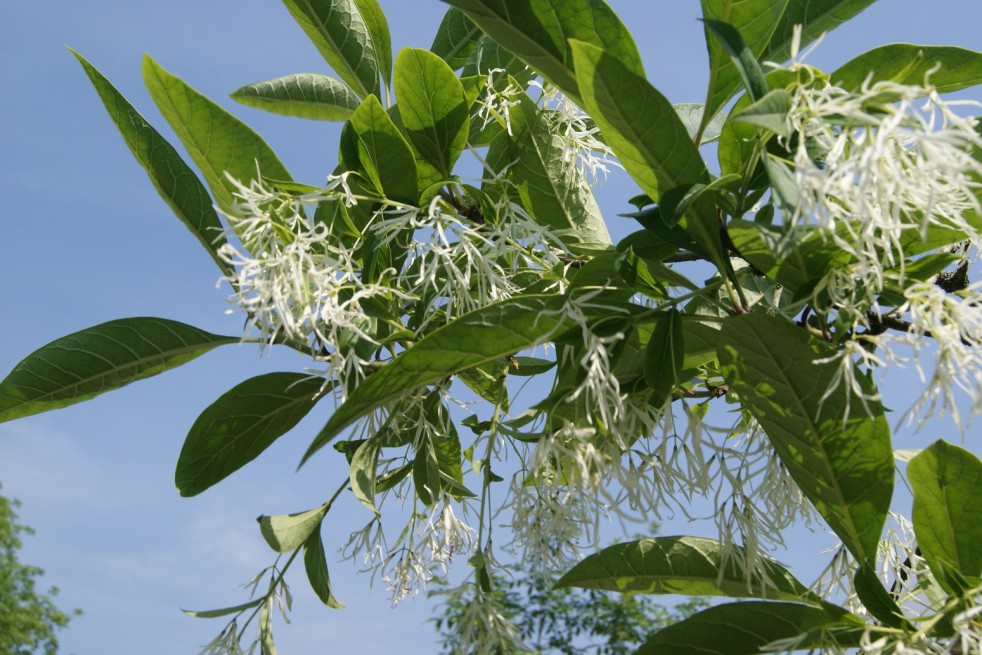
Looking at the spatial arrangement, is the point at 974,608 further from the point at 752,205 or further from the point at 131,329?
the point at 131,329

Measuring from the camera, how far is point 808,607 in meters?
1.16

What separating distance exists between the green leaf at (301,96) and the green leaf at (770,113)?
1.02 meters

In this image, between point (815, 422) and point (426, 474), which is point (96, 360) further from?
point (815, 422)

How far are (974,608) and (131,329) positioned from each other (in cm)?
122

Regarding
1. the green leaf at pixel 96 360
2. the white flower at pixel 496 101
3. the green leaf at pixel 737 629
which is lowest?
the green leaf at pixel 737 629

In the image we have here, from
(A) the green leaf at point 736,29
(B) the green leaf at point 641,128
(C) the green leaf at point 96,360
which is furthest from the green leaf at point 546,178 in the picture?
(C) the green leaf at point 96,360

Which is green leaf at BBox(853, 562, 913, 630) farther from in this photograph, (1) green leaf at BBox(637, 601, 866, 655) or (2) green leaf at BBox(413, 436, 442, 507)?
(2) green leaf at BBox(413, 436, 442, 507)

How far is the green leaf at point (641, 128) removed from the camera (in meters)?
0.92

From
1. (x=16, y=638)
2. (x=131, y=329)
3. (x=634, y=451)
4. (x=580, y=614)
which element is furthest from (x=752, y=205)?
(x=16, y=638)

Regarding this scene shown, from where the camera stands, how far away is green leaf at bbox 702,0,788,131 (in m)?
1.06

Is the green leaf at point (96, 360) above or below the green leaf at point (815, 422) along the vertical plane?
above

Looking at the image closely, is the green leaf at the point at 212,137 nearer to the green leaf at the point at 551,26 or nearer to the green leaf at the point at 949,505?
the green leaf at the point at 551,26

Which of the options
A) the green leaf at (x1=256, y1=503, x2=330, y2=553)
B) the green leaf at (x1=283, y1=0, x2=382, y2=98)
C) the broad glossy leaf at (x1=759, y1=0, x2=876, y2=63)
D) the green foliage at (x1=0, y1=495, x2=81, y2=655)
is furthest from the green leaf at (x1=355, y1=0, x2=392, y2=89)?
the green foliage at (x1=0, y1=495, x2=81, y2=655)

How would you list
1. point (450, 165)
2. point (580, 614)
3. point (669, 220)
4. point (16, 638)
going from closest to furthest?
point (669, 220)
point (450, 165)
point (580, 614)
point (16, 638)
